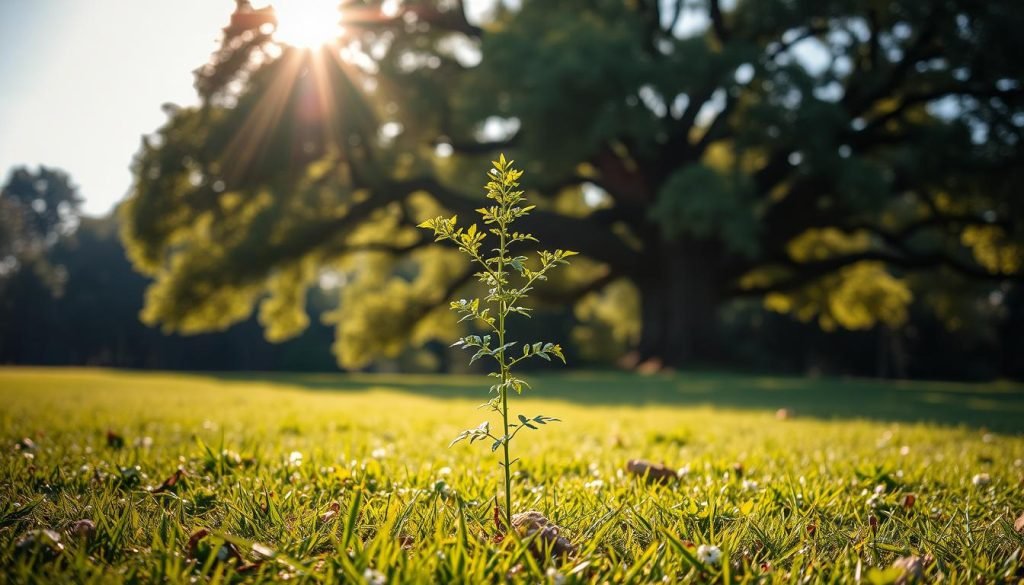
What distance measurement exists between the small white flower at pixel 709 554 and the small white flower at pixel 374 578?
2.23 feet

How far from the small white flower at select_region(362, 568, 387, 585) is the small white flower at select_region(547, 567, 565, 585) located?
12.7 inches

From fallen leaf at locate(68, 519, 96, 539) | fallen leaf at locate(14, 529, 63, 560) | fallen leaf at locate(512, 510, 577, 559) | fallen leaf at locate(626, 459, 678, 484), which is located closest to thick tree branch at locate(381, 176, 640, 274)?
fallen leaf at locate(626, 459, 678, 484)

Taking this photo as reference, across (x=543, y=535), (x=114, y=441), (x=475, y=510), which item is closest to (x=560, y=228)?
(x=114, y=441)

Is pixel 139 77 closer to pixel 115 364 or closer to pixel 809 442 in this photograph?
pixel 809 442

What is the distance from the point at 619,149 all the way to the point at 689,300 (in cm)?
582

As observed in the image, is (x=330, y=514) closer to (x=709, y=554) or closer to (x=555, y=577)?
(x=555, y=577)

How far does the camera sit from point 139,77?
2.28 meters

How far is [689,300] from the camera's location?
1752cm

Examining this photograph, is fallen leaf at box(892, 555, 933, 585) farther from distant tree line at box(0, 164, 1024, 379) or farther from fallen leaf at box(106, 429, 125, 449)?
distant tree line at box(0, 164, 1024, 379)

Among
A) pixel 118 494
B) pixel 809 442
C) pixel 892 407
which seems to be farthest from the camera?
pixel 892 407

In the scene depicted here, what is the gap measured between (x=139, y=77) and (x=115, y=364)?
53.8 meters

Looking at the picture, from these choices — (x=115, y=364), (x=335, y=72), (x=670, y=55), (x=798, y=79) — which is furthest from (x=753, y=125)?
(x=115, y=364)

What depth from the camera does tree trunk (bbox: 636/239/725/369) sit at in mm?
17594

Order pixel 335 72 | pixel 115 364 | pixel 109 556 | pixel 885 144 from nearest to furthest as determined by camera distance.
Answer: pixel 109 556, pixel 335 72, pixel 885 144, pixel 115 364
